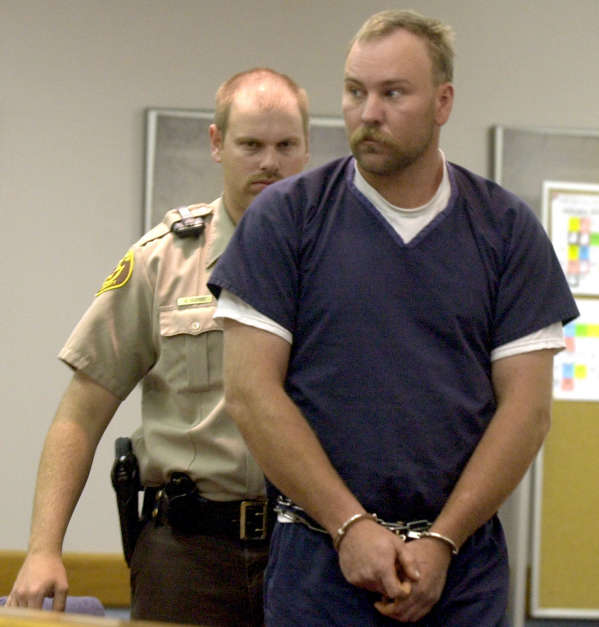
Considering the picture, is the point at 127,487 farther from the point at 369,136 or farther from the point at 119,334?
the point at 369,136

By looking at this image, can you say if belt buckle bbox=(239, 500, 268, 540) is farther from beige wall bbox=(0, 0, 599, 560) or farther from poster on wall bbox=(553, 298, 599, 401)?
poster on wall bbox=(553, 298, 599, 401)

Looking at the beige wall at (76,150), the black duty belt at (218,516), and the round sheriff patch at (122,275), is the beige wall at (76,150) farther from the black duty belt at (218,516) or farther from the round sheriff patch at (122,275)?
the black duty belt at (218,516)

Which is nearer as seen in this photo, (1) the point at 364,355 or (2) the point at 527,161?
(1) the point at 364,355

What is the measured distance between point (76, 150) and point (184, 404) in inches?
92.0

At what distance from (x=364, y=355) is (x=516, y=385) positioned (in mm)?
228

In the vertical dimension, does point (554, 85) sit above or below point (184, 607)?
above

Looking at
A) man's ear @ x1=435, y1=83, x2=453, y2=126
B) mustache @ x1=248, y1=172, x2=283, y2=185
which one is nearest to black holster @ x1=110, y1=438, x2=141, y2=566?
mustache @ x1=248, y1=172, x2=283, y2=185

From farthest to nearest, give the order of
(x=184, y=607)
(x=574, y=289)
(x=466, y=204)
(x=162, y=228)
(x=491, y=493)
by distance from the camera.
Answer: (x=574, y=289)
(x=162, y=228)
(x=184, y=607)
(x=466, y=204)
(x=491, y=493)

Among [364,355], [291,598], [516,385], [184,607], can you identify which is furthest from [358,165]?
[184,607]

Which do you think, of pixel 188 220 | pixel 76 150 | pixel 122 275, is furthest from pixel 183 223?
pixel 76 150

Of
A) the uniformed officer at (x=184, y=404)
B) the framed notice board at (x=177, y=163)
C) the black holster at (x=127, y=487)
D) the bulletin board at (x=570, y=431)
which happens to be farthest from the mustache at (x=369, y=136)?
the bulletin board at (x=570, y=431)

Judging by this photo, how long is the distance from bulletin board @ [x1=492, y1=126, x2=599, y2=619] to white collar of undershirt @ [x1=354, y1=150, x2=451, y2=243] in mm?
2582

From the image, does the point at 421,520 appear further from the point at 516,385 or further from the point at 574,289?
the point at 574,289

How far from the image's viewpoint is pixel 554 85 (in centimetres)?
418
